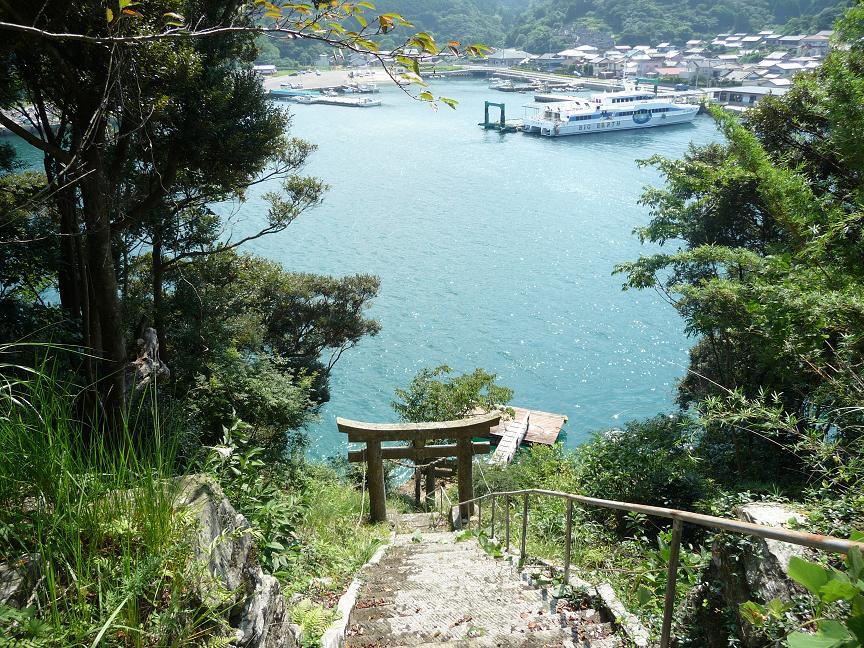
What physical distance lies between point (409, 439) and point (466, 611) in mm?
2868

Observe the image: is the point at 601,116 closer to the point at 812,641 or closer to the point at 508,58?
the point at 508,58

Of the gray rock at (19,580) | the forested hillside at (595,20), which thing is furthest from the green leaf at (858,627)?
the forested hillside at (595,20)

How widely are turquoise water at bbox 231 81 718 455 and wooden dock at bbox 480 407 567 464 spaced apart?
2.00 feet

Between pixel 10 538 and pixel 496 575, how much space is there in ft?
10.0

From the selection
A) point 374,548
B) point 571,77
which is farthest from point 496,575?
point 571,77

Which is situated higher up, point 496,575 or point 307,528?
point 496,575

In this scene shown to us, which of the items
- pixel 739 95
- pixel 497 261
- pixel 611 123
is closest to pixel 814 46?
pixel 739 95

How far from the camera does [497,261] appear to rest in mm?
27141

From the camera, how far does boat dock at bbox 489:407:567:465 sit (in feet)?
51.9

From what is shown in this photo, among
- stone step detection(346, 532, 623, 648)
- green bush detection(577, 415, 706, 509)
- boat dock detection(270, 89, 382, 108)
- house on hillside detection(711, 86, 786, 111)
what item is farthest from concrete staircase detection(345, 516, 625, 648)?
boat dock detection(270, 89, 382, 108)

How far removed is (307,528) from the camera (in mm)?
5652

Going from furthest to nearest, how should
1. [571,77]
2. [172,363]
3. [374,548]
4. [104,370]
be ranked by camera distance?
[571,77]
[172,363]
[104,370]
[374,548]

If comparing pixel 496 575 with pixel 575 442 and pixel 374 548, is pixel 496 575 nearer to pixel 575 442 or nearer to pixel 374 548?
pixel 374 548

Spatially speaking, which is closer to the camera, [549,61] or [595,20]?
[549,61]
